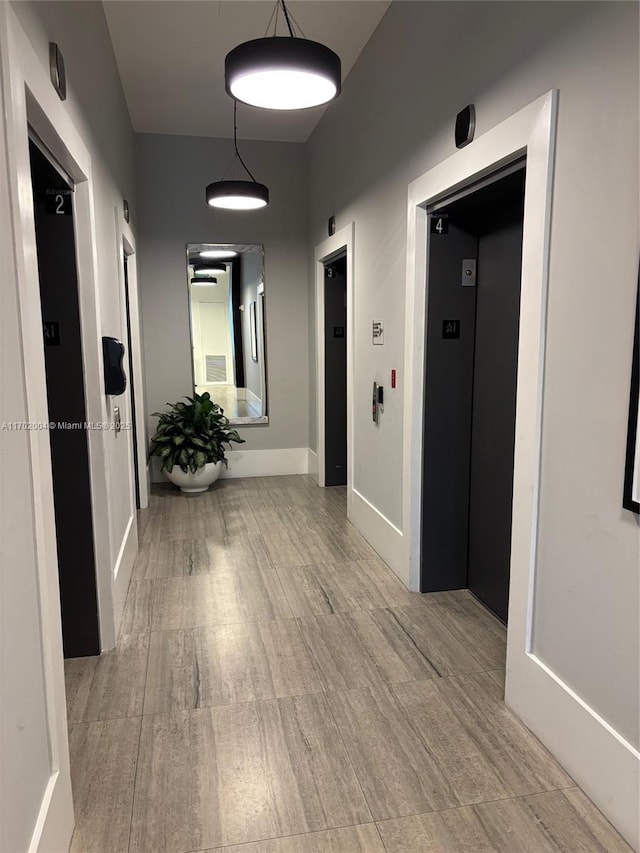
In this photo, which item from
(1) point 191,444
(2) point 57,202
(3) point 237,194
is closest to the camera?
(2) point 57,202

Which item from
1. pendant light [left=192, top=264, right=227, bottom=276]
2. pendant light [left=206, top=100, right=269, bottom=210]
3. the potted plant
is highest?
pendant light [left=206, top=100, right=269, bottom=210]

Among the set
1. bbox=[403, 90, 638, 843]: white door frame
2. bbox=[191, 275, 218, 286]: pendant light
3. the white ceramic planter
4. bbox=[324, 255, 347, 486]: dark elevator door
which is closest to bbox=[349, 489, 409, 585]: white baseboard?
bbox=[324, 255, 347, 486]: dark elevator door

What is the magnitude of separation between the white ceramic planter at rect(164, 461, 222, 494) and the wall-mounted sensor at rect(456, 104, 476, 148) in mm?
3469

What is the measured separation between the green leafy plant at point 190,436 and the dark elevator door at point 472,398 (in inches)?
100

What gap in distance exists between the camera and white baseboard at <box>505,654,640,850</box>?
1.60 metres

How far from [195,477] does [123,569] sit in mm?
2055

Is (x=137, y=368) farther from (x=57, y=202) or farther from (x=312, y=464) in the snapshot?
(x=57, y=202)

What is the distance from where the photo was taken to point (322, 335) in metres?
5.11

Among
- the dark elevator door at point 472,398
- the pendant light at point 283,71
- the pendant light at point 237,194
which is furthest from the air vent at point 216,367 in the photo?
the pendant light at point 283,71

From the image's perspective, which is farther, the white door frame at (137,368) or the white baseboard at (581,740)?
the white door frame at (137,368)

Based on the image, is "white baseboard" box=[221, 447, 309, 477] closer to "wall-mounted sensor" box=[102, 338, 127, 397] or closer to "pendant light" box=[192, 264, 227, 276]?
"pendant light" box=[192, 264, 227, 276]

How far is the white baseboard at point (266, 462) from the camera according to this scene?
5.78 meters

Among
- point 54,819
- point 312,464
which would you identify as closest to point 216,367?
point 312,464

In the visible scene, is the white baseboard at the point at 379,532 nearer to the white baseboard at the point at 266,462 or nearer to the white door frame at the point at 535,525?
the white door frame at the point at 535,525
